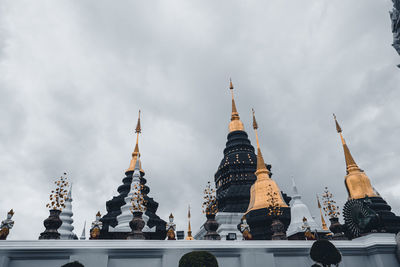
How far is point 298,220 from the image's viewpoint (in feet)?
96.9

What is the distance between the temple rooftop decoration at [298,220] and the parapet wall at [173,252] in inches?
562

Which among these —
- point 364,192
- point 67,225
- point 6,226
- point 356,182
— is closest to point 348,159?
point 356,182

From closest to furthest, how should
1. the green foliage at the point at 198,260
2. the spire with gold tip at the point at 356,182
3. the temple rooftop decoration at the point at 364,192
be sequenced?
the green foliage at the point at 198,260, the temple rooftop decoration at the point at 364,192, the spire with gold tip at the point at 356,182

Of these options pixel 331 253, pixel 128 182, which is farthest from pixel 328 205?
pixel 128 182

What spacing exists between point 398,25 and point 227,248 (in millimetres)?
16877

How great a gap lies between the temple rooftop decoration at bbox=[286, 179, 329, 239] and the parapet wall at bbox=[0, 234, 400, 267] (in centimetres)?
1428

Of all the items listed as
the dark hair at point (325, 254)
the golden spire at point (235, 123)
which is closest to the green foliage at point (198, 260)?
the dark hair at point (325, 254)

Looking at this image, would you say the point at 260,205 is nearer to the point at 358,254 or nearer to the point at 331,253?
the point at 358,254

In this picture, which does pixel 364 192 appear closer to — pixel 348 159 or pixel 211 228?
pixel 348 159

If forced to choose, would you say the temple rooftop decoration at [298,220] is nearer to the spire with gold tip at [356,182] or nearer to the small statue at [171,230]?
the spire with gold tip at [356,182]

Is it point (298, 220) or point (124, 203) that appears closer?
point (298, 220)

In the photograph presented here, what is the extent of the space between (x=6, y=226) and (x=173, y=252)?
8420 mm

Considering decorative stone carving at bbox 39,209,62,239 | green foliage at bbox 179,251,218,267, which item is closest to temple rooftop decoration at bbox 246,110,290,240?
green foliage at bbox 179,251,218,267

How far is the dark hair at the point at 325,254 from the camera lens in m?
10.9
